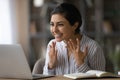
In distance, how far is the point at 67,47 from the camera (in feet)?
7.75

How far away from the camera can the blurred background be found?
228 inches

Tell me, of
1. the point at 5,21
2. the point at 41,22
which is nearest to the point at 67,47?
the point at 5,21

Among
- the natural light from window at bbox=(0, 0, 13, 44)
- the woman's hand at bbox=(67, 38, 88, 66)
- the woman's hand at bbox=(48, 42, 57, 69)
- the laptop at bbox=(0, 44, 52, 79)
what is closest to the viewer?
the laptop at bbox=(0, 44, 52, 79)

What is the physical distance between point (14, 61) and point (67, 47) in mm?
549

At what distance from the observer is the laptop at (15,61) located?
1.90 meters

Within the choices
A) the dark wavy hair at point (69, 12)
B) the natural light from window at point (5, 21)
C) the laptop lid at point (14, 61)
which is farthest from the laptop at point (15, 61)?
the natural light from window at point (5, 21)

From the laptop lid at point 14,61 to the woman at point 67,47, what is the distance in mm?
413

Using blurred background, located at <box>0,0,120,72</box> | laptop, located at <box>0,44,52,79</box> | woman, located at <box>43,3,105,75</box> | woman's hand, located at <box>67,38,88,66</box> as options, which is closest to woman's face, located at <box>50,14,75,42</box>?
woman, located at <box>43,3,105,75</box>

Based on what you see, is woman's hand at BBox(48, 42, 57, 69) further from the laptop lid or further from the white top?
the laptop lid

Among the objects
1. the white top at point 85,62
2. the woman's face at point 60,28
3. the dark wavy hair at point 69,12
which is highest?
the dark wavy hair at point 69,12

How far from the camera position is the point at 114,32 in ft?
19.5

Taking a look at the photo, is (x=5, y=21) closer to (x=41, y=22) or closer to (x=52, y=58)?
(x=41, y=22)

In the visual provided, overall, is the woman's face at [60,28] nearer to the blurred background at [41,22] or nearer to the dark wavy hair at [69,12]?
the dark wavy hair at [69,12]

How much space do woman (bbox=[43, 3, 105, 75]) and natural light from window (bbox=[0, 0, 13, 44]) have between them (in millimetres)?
3394
